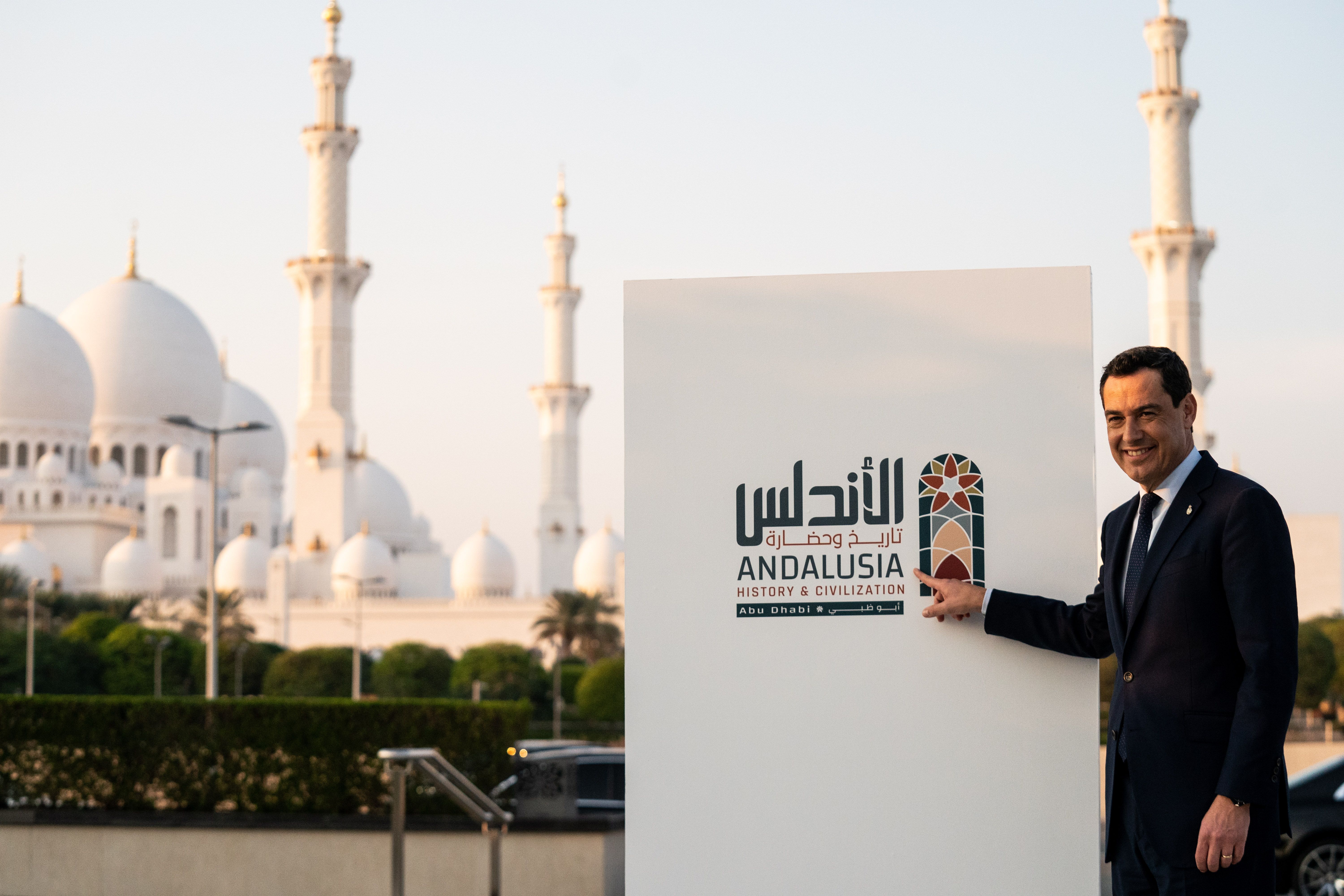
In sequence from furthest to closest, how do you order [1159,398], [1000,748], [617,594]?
[617,594] → [1000,748] → [1159,398]

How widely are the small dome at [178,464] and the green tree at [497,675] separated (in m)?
19.6

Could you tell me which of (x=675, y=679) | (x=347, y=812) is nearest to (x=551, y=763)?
(x=347, y=812)

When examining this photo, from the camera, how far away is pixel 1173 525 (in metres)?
3.25

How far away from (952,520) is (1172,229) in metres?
40.9

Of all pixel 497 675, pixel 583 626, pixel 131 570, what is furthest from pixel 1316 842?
pixel 131 570

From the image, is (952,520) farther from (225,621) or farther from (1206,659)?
(225,621)

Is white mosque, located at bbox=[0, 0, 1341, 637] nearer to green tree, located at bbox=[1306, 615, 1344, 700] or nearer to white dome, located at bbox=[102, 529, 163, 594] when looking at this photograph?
white dome, located at bbox=[102, 529, 163, 594]

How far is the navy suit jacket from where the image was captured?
303 centimetres

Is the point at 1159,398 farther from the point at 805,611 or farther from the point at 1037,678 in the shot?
the point at 805,611

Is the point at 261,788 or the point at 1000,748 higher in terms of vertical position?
the point at 1000,748

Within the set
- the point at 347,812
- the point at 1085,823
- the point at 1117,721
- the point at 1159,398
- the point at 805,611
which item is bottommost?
the point at 347,812

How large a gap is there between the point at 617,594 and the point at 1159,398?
4859cm

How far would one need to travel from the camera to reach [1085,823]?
11.2 ft

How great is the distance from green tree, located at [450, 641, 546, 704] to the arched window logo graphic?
1440 inches
